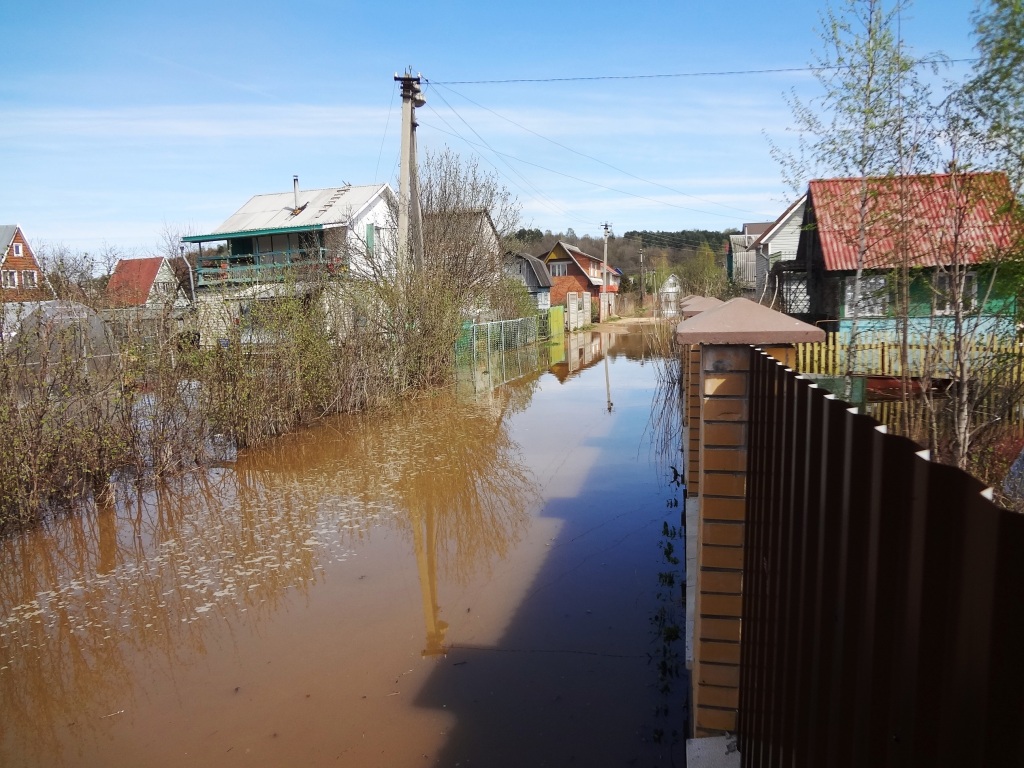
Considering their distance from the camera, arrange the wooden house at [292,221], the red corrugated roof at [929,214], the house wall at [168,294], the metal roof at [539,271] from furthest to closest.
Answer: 1. the metal roof at [539,271]
2. the wooden house at [292,221]
3. the house wall at [168,294]
4. the red corrugated roof at [929,214]

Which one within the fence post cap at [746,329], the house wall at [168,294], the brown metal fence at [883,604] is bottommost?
the brown metal fence at [883,604]

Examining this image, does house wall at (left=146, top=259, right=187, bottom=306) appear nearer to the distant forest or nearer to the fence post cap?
the fence post cap

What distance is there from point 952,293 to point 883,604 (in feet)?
18.3

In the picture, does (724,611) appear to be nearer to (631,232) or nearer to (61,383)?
(61,383)

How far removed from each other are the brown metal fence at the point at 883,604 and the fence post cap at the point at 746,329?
0.72 meters

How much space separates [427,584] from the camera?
19.6 ft

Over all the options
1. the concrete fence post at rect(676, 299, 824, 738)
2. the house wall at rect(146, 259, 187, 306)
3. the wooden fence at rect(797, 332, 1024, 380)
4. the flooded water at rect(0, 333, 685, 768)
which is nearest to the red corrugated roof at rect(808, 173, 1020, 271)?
the wooden fence at rect(797, 332, 1024, 380)

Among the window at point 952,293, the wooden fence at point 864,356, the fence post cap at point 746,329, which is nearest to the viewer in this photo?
the fence post cap at point 746,329

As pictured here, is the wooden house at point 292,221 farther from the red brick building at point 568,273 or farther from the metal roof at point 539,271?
the red brick building at point 568,273

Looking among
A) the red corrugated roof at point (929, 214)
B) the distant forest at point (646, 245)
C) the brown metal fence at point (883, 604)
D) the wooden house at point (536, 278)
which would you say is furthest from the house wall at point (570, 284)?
the brown metal fence at point (883, 604)

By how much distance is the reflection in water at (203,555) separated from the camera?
183 inches

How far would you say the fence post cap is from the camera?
2.91 metres

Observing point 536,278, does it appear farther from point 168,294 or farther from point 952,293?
point 952,293

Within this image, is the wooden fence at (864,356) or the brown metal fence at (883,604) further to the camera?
the wooden fence at (864,356)
